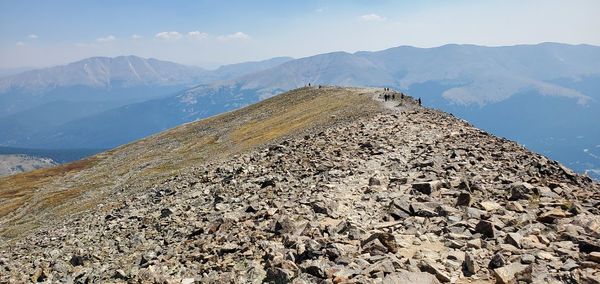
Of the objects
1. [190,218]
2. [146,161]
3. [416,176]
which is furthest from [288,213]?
[146,161]

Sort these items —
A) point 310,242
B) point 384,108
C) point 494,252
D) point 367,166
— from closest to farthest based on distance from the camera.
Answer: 1. point 494,252
2. point 310,242
3. point 367,166
4. point 384,108

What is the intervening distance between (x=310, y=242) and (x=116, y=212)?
98.4 feet

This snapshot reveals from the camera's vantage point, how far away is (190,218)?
29906 millimetres

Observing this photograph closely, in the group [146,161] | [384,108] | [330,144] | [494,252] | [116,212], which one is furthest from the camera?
[146,161]

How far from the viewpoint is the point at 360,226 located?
73.3 feet

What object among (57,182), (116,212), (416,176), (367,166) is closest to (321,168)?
(367,166)

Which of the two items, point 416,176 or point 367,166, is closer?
point 416,176

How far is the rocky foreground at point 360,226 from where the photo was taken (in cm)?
1689

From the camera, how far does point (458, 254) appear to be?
1741 centimetres

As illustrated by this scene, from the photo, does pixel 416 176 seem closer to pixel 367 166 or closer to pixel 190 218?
pixel 367 166

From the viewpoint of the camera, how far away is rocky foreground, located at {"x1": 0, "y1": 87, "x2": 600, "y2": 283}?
665 inches

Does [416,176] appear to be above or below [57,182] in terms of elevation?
above

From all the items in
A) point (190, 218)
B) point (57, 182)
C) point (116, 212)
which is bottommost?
point (57, 182)

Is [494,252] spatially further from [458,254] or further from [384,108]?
[384,108]
